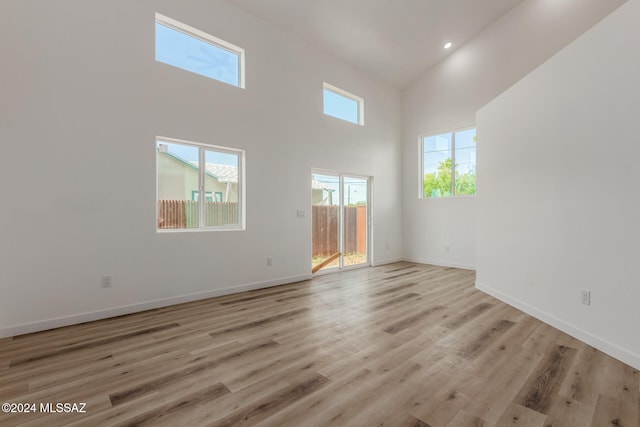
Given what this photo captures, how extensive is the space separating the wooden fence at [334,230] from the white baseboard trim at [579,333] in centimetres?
296

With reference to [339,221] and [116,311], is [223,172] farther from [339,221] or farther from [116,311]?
[339,221]

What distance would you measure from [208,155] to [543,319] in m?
4.61

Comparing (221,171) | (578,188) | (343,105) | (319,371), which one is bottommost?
(319,371)

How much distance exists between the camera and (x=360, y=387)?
2.02 m

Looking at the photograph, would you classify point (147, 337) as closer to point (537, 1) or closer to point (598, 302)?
point (598, 302)

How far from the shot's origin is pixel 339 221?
6219mm

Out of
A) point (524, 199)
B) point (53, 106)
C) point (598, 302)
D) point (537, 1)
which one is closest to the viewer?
point (598, 302)

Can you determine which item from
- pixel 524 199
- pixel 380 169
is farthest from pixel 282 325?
pixel 380 169

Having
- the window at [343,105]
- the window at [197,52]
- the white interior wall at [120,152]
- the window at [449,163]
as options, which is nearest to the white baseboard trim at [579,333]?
the window at [449,163]

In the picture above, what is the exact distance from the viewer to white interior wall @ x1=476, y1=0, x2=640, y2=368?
234cm

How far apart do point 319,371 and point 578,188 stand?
2.85 m

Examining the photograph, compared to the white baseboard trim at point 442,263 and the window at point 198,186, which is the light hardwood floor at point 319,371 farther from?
the white baseboard trim at point 442,263

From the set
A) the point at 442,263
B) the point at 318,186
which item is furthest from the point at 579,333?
the point at 318,186

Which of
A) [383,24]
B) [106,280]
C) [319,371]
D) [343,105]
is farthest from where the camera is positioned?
[343,105]
